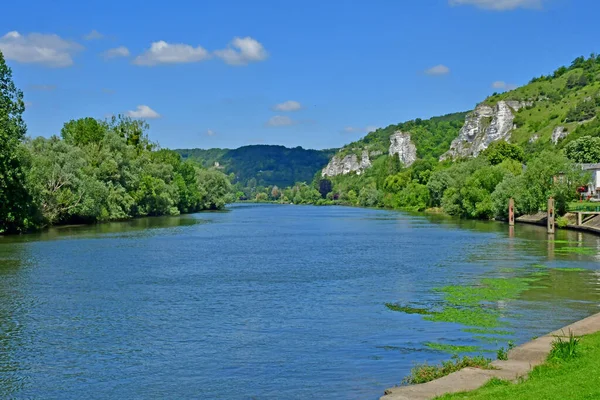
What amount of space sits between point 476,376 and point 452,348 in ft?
17.4

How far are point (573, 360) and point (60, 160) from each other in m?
69.6

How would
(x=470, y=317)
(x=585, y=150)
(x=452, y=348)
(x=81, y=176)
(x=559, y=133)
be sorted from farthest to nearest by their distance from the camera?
1. (x=559, y=133)
2. (x=585, y=150)
3. (x=81, y=176)
4. (x=470, y=317)
5. (x=452, y=348)

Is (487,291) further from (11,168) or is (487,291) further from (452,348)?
(11,168)

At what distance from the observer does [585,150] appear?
118938 mm

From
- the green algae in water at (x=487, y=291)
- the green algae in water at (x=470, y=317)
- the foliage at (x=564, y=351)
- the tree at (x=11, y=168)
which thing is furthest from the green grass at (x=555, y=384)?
the tree at (x=11, y=168)

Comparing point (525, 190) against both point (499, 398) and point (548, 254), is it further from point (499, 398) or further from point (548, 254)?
point (499, 398)

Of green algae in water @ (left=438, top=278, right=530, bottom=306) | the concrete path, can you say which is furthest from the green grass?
green algae in water @ (left=438, top=278, right=530, bottom=306)

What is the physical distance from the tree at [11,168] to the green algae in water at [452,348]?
4616 cm

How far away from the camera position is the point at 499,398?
11.9 meters

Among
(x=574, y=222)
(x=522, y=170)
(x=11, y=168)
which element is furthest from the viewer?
(x=522, y=170)

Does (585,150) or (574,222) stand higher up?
(585,150)

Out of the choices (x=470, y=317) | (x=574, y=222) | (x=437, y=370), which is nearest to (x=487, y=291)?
(x=470, y=317)

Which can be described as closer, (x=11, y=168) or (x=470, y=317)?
(x=470, y=317)

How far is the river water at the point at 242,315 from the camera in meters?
17.0
